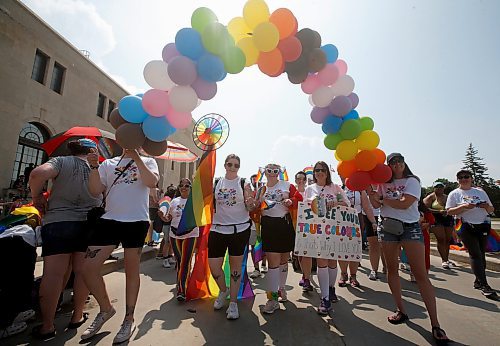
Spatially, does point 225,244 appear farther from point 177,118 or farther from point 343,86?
point 343,86

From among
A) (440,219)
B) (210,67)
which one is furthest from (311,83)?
(440,219)

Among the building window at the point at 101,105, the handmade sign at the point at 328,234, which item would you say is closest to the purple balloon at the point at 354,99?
the handmade sign at the point at 328,234

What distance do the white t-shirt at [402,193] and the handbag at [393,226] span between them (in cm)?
6

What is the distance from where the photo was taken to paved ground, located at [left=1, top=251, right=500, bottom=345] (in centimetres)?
261

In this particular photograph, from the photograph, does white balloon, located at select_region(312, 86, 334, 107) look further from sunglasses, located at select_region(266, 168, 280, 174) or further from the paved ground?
the paved ground

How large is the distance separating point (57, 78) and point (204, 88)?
14695mm

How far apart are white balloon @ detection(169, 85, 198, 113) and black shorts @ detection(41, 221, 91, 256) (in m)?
1.63

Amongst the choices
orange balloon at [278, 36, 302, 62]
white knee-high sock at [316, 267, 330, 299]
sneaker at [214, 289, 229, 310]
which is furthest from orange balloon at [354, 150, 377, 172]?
sneaker at [214, 289, 229, 310]

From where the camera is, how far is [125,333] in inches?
99.9

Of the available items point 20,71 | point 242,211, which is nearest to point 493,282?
point 242,211

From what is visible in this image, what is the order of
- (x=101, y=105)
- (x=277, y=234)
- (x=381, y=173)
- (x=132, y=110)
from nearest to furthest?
1. (x=132, y=110)
2. (x=381, y=173)
3. (x=277, y=234)
4. (x=101, y=105)

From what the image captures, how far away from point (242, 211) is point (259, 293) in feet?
5.22

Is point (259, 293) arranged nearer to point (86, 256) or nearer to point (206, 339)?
point (206, 339)

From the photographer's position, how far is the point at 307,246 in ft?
12.1
